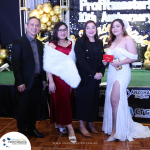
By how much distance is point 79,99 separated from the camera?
8.68 ft

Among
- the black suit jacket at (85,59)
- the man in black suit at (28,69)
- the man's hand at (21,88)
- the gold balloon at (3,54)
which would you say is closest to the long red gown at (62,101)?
the black suit jacket at (85,59)

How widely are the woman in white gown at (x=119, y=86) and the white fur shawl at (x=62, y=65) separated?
434mm

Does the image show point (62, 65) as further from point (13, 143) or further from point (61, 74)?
point (13, 143)

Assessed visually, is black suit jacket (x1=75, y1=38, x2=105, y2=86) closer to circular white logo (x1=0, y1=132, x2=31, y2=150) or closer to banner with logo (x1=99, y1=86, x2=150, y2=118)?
banner with logo (x1=99, y1=86, x2=150, y2=118)

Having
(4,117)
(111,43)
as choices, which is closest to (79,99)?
(111,43)

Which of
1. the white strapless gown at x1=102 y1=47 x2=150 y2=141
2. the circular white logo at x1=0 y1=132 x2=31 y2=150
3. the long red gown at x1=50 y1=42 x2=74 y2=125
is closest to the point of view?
the circular white logo at x1=0 y1=132 x2=31 y2=150

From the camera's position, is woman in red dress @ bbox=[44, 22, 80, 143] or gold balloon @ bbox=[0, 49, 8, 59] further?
gold balloon @ bbox=[0, 49, 8, 59]

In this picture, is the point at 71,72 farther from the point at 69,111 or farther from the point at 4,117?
the point at 4,117

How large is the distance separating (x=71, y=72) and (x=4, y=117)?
1.84 metres

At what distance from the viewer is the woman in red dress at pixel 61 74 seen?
244cm

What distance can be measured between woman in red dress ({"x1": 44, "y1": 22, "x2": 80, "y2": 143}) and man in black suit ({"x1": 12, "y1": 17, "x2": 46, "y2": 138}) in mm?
156

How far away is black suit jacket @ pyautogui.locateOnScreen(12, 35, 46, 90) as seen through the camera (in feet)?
7.60

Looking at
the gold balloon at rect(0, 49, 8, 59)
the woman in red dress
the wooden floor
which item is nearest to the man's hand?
the woman in red dress

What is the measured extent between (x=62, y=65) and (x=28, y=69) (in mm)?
438
